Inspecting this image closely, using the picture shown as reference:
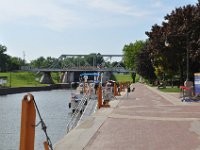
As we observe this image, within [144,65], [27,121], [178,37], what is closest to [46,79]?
[144,65]

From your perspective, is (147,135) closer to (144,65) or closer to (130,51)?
(144,65)

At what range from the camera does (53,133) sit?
26875 mm

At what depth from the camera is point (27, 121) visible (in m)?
8.09

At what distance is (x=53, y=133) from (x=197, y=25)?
29.9 m

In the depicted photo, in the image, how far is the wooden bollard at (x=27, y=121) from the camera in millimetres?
8023

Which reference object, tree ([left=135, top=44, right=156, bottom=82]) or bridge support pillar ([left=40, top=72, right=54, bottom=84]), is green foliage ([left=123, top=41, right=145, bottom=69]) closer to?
bridge support pillar ([left=40, top=72, right=54, bottom=84])

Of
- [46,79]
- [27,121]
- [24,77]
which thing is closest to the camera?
[27,121]

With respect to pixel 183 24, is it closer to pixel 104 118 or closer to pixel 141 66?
pixel 104 118

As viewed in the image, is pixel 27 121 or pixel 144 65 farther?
pixel 144 65

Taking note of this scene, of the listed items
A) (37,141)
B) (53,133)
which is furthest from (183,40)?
(37,141)

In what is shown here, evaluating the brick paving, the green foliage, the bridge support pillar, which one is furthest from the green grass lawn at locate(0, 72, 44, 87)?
the brick paving

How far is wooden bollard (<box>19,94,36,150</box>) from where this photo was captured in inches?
316

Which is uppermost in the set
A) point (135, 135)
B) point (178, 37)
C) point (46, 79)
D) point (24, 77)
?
point (178, 37)

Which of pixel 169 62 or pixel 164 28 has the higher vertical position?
pixel 164 28
